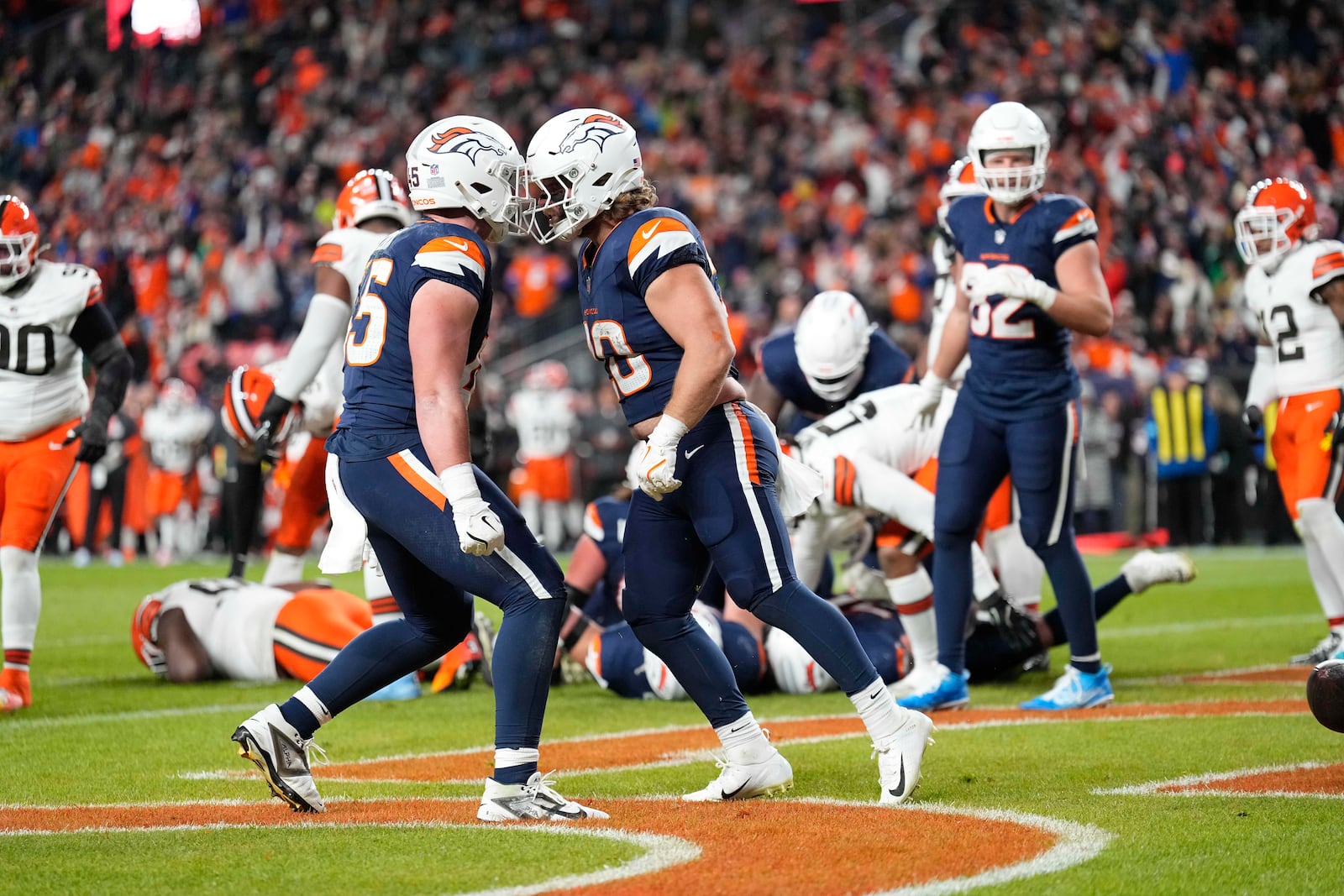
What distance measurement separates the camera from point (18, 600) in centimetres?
652

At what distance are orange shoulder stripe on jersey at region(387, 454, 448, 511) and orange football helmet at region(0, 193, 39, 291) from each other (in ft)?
10.8

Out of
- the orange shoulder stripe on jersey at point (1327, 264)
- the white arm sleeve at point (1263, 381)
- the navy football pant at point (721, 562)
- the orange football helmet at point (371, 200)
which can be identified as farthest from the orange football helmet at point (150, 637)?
the orange shoulder stripe on jersey at point (1327, 264)

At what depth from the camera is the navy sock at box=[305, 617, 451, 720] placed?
13.8 feet

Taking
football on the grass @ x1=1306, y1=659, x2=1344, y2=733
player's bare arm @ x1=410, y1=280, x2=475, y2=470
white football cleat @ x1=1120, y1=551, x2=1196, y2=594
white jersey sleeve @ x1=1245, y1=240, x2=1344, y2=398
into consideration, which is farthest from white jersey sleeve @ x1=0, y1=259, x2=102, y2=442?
white jersey sleeve @ x1=1245, y1=240, x2=1344, y2=398

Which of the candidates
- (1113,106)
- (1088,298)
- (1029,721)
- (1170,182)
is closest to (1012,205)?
(1088,298)

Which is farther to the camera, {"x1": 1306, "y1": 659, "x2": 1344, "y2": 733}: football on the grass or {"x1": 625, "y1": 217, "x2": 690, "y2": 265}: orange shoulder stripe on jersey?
{"x1": 625, "y1": 217, "x2": 690, "y2": 265}: orange shoulder stripe on jersey

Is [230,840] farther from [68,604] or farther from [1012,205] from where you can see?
[68,604]

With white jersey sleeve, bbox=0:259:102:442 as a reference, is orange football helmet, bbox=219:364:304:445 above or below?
below

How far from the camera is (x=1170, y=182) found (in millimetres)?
19078

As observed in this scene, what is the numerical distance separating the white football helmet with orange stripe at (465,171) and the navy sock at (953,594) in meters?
2.58

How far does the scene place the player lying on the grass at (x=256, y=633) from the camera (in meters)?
6.96

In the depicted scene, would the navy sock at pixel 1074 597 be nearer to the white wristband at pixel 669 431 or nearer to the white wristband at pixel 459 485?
the white wristband at pixel 669 431

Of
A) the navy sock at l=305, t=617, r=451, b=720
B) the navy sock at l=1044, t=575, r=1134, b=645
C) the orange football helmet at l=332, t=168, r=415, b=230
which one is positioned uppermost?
the orange football helmet at l=332, t=168, r=415, b=230

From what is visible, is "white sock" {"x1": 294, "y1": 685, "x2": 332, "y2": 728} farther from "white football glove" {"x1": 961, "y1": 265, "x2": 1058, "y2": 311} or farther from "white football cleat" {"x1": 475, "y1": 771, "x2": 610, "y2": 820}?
"white football glove" {"x1": 961, "y1": 265, "x2": 1058, "y2": 311}
